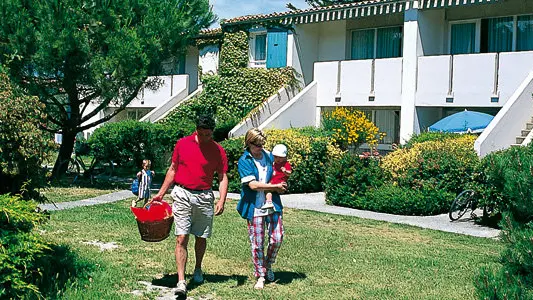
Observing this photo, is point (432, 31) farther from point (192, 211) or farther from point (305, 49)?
point (192, 211)

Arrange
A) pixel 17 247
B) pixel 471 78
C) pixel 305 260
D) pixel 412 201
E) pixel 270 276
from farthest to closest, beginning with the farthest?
pixel 471 78 < pixel 412 201 < pixel 305 260 < pixel 270 276 < pixel 17 247

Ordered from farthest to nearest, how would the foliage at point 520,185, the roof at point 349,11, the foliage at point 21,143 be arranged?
the roof at point 349,11
the foliage at point 21,143
the foliage at point 520,185

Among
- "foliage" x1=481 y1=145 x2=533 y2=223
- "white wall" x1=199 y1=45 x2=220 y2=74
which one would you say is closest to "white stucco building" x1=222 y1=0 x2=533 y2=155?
"white wall" x1=199 y1=45 x2=220 y2=74

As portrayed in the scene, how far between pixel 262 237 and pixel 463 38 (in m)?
15.7

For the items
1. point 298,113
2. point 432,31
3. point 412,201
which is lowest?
point 412,201

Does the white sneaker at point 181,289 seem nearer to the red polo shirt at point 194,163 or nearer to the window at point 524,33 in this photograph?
the red polo shirt at point 194,163

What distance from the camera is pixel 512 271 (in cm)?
523

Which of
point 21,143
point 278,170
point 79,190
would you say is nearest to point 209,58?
point 79,190

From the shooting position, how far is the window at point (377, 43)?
23656mm

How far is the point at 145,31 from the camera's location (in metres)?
18.8

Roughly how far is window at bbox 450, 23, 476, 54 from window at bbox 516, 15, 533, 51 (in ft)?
4.56

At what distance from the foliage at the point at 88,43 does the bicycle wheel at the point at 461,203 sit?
8909mm

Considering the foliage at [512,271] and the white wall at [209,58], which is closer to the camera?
the foliage at [512,271]

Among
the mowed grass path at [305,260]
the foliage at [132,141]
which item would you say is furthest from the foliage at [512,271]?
the foliage at [132,141]
